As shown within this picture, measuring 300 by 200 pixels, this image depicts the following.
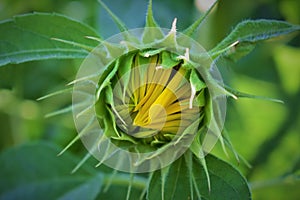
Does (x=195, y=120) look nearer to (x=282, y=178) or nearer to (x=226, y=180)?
(x=226, y=180)

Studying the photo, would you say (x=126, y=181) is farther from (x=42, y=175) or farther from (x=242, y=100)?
(x=242, y=100)

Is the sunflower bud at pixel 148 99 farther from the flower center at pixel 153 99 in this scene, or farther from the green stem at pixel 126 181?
the green stem at pixel 126 181

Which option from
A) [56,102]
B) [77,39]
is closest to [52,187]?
[56,102]

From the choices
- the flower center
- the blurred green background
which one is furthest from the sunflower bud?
the blurred green background

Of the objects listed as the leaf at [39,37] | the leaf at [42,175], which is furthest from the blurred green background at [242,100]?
the leaf at [39,37]

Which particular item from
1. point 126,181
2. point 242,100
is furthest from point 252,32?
point 242,100
